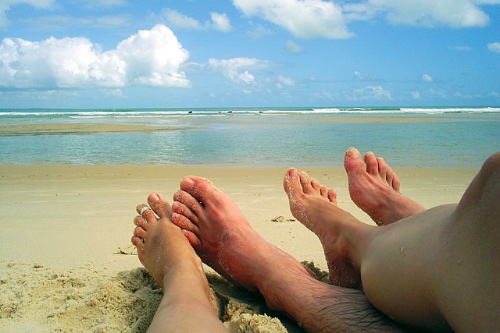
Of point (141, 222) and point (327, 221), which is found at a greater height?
point (327, 221)

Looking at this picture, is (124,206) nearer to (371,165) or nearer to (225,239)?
(225,239)

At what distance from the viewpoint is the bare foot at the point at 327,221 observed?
1.73 metres

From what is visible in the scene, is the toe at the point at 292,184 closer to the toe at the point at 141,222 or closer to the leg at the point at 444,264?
the toe at the point at 141,222

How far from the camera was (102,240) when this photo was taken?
278cm

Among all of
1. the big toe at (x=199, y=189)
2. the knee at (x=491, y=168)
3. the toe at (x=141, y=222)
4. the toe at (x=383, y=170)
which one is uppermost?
the knee at (x=491, y=168)

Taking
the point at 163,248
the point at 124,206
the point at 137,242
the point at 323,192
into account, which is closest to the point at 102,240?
the point at 137,242

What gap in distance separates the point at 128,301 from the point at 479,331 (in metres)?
1.33

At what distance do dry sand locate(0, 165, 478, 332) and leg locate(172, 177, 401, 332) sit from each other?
0.09m

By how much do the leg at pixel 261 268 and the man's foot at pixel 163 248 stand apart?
0.34ft

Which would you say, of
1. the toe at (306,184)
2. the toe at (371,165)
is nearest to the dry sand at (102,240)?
the toe at (306,184)

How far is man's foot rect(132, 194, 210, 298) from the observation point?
1732 millimetres

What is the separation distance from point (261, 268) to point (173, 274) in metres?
0.39

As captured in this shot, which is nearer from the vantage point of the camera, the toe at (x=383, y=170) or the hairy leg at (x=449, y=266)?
the hairy leg at (x=449, y=266)

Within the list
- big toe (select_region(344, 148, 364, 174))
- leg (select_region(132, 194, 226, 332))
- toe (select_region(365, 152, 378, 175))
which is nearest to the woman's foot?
leg (select_region(132, 194, 226, 332))
